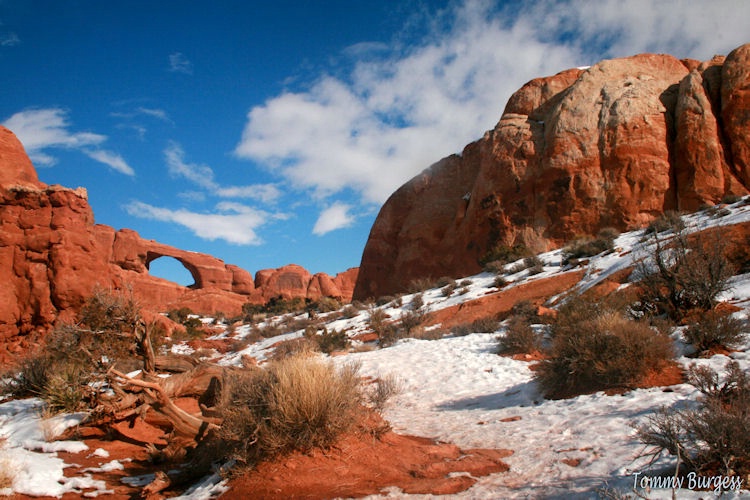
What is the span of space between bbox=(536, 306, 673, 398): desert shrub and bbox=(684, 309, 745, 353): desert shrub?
629 millimetres

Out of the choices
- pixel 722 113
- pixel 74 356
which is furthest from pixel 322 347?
pixel 722 113

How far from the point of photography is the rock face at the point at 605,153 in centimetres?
2086

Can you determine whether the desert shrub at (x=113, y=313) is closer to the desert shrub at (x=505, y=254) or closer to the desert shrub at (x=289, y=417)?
the desert shrub at (x=289, y=417)

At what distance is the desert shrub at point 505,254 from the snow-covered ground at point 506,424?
1292cm

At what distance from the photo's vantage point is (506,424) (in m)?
5.42

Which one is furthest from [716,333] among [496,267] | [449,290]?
[496,267]

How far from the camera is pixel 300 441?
405 centimetres

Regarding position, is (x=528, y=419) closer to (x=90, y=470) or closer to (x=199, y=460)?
(x=199, y=460)

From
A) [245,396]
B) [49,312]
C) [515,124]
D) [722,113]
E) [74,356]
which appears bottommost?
[245,396]

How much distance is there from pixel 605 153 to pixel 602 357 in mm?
20140

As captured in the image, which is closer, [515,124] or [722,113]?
[722,113]

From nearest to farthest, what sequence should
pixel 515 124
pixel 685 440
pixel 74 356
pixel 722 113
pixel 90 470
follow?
pixel 685 440 < pixel 90 470 < pixel 74 356 < pixel 722 113 < pixel 515 124

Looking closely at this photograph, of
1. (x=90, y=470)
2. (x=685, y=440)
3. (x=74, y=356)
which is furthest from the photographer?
(x=74, y=356)

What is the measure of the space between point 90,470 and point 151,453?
0.67 meters
